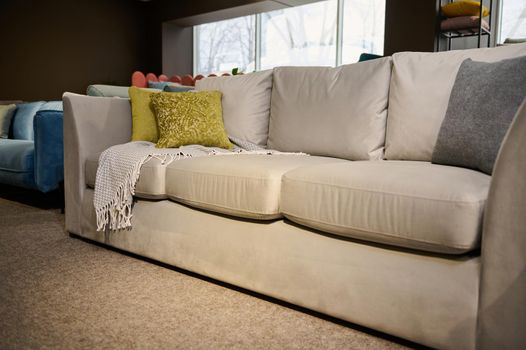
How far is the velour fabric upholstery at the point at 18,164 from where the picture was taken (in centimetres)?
302

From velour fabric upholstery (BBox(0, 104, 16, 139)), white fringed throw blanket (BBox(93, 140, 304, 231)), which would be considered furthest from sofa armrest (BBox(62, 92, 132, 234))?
velour fabric upholstery (BBox(0, 104, 16, 139))

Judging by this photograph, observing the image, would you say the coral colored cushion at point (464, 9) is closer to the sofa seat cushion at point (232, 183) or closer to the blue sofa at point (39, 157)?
the sofa seat cushion at point (232, 183)

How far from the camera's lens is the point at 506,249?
1023 mm

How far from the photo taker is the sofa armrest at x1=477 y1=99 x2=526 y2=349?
997mm

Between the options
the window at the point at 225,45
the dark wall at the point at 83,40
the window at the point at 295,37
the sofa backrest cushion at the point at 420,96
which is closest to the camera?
the sofa backrest cushion at the point at 420,96

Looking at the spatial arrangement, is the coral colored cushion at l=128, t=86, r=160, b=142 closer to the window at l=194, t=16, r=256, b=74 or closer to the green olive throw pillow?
the green olive throw pillow

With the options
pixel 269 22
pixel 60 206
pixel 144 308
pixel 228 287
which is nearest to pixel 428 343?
pixel 228 287

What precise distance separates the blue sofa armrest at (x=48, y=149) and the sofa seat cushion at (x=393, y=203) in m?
1.94

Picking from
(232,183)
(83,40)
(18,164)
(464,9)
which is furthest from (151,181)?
(83,40)

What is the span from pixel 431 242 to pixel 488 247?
5.0 inches

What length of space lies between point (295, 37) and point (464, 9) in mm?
3308

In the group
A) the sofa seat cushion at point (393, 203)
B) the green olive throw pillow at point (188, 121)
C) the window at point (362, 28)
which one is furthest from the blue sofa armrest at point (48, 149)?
the window at point (362, 28)

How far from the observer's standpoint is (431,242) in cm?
113

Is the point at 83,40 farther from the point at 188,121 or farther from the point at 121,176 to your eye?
the point at 121,176
